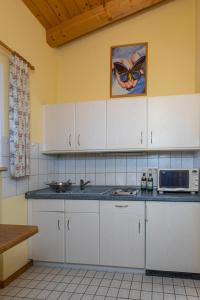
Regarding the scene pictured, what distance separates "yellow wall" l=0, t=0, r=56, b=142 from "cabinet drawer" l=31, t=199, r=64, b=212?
73 centimetres

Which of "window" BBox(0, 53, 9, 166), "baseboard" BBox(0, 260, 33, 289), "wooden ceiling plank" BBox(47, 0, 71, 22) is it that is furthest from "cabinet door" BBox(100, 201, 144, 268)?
"wooden ceiling plank" BBox(47, 0, 71, 22)

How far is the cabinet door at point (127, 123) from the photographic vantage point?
2.90 metres

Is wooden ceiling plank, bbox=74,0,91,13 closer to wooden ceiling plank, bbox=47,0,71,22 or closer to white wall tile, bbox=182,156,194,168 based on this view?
wooden ceiling plank, bbox=47,0,71,22

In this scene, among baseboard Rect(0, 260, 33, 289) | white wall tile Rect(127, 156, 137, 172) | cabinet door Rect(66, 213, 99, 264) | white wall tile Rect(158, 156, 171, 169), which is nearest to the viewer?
baseboard Rect(0, 260, 33, 289)

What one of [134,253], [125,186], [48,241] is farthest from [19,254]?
[125,186]

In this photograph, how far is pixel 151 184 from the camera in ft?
9.95

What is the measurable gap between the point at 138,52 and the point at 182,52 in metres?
0.54

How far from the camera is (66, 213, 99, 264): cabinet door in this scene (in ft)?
8.86

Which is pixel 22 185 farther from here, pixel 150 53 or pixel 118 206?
pixel 150 53

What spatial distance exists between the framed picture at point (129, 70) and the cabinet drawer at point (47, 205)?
5.08 feet

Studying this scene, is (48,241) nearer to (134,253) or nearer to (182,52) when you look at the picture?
(134,253)

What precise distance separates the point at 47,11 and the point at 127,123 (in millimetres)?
1620

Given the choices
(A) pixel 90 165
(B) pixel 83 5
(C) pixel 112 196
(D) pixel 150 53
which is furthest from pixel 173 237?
(B) pixel 83 5

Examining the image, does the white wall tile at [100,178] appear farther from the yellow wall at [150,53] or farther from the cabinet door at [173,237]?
the yellow wall at [150,53]
